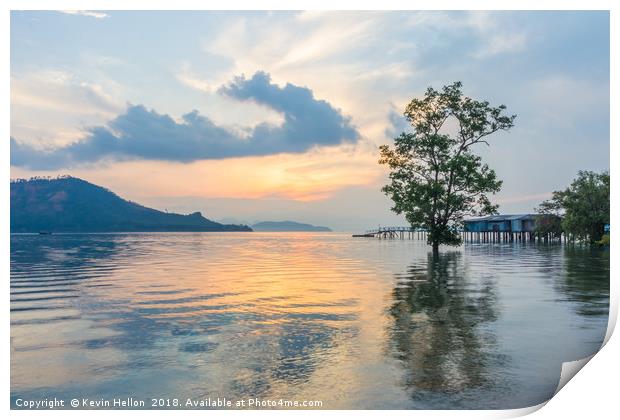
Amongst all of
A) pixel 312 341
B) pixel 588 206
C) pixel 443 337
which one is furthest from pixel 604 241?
pixel 312 341

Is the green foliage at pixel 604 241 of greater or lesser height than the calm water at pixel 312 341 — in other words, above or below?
above

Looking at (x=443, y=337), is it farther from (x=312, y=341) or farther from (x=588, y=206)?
(x=588, y=206)

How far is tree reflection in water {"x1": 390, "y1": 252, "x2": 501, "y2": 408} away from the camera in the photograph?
9.82m

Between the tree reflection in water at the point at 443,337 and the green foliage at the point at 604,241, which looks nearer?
the tree reflection in water at the point at 443,337

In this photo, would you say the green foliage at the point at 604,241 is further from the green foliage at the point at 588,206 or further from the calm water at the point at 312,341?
the calm water at the point at 312,341

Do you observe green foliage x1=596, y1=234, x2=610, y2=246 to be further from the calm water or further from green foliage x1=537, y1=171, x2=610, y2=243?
the calm water

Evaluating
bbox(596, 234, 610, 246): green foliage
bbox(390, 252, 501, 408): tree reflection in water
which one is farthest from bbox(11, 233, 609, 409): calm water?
bbox(596, 234, 610, 246): green foliage

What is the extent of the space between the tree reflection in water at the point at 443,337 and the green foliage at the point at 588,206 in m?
46.8

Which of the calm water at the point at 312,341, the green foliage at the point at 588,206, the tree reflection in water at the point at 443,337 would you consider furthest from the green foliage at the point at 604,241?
the tree reflection in water at the point at 443,337

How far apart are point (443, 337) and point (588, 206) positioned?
58701 millimetres

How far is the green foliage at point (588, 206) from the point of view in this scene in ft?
205

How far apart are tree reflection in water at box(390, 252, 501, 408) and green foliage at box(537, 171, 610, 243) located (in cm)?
4679
